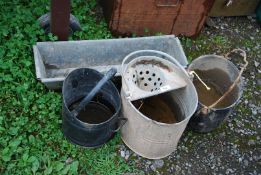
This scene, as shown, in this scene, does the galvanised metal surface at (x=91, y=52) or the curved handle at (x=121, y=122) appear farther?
the galvanised metal surface at (x=91, y=52)

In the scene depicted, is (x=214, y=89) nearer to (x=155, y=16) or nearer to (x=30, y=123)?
(x=155, y=16)

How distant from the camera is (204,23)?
4871 millimetres

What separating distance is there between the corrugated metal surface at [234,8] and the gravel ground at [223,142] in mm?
327

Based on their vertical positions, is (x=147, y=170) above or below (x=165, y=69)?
below

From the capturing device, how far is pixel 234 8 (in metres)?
5.08

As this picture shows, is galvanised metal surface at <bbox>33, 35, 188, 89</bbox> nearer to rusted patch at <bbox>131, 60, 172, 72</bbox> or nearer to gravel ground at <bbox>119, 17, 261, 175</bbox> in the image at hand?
rusted patch at <bbox>131, 60, 172, 72</bbox>

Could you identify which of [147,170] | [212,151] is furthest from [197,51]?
[147,170]

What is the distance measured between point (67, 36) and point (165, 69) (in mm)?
1030

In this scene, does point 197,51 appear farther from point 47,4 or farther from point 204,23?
point 47,4

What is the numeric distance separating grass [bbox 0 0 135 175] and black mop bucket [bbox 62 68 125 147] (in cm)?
13

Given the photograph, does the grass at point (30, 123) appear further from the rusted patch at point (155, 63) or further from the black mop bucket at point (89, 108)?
the rusted patch at point (155, 63)

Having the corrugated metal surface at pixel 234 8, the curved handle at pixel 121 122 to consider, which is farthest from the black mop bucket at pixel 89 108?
the corrugated metal surface at pixel 234 8

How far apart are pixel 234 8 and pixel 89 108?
235cm

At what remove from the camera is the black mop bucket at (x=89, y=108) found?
343 cm
